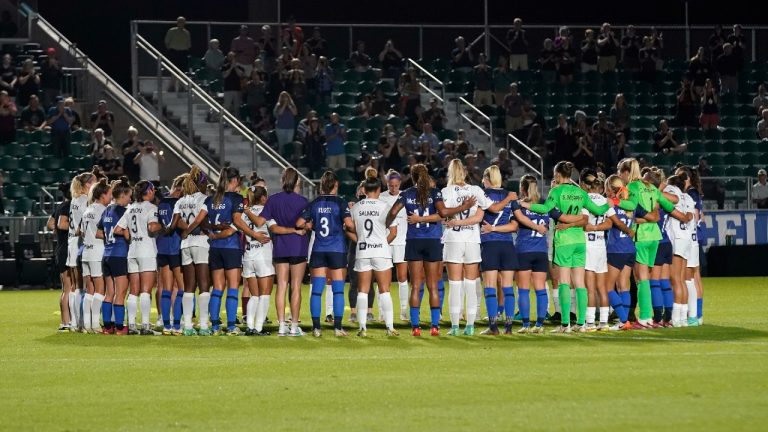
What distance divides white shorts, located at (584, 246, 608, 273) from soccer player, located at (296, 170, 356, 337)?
3.06 meters

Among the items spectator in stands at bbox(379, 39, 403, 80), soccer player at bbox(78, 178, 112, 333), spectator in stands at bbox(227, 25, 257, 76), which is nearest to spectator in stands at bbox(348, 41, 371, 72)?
spectator in stands at bbox(379, 39, 403, 80)

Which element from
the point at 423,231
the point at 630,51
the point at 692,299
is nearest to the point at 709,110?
the point at 630,51

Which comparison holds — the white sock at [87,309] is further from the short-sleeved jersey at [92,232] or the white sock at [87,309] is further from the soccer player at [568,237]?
the soccer player at [568,237]

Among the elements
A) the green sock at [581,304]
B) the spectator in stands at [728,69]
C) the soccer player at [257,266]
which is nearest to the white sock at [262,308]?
the soccer player at [257,266]

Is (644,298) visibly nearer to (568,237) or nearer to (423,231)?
(568,237)

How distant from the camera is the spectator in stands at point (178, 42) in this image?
34.7 meters

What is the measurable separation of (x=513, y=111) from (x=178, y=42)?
8.65 meters

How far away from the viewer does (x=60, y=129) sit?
105ft

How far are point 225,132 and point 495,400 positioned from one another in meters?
22.3

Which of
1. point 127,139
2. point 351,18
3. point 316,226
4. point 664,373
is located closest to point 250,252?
point 316,226

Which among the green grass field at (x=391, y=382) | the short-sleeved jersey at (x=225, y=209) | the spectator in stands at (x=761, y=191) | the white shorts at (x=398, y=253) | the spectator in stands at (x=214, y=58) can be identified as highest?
the spectator in stands at (x=214, y=58)

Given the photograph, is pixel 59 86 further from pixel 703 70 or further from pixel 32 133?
pixel 703 70

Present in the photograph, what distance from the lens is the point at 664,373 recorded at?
533 inches

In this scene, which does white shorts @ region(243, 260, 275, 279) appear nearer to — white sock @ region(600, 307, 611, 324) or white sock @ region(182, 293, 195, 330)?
white sock @ region(182, 293, 195, 330)
